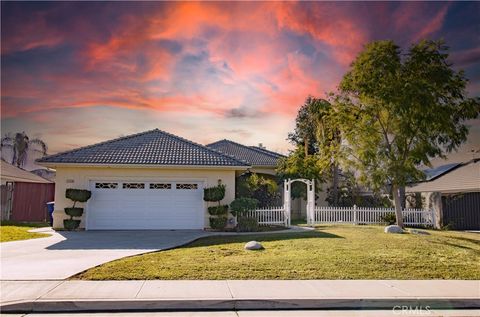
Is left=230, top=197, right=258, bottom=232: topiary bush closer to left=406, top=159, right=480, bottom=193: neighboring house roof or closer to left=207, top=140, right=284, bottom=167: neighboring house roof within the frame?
left=207, top=140, right=284, bottom=167: neighboring house roof

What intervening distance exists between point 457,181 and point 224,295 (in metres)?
19.7

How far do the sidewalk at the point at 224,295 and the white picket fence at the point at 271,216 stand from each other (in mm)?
10947

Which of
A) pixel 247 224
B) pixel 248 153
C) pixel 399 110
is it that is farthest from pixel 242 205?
pixel 248 153

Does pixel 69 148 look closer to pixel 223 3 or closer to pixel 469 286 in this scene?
pixel 223 3

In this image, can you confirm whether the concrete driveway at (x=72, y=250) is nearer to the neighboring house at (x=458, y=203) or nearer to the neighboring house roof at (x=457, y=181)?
the neighboring house at (x=458, y=203)

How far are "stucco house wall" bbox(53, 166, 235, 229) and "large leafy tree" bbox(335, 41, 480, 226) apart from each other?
5951 millimetres

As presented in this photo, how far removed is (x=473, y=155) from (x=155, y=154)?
18.7 m

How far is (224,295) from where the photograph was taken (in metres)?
6.83

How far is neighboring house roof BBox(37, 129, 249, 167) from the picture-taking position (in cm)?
1750

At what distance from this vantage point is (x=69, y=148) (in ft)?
63.8

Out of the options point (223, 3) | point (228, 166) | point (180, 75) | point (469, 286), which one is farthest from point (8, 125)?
point (469, 286)

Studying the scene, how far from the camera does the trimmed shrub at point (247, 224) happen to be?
17391 millimetres

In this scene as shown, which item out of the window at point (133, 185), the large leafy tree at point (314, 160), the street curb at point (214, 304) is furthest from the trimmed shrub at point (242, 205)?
the street curb at point (214, 304)

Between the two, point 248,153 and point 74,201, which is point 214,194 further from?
point 248,153
